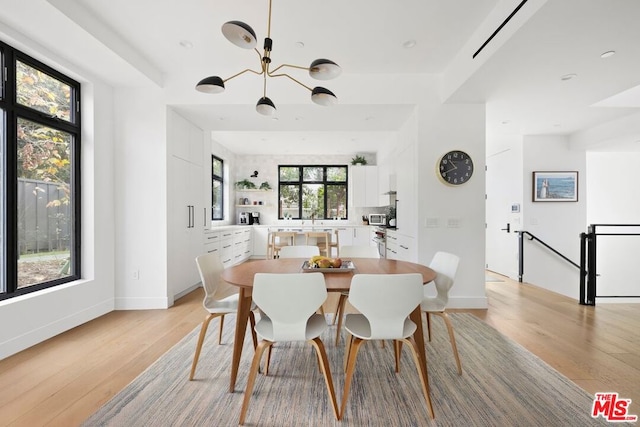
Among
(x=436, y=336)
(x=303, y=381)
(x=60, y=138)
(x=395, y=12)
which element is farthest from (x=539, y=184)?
(x=60, y=138)

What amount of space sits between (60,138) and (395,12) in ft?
11.1

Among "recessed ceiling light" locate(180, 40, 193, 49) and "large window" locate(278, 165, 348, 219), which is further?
"large window" locate(278, 165, 348, 219)

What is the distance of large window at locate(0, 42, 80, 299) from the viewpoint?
7.42ft

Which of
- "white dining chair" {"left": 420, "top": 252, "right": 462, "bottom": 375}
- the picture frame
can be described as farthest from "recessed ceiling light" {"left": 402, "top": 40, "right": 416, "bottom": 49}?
the picture frame

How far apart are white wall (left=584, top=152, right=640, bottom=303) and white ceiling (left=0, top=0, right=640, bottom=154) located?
6.03 feet

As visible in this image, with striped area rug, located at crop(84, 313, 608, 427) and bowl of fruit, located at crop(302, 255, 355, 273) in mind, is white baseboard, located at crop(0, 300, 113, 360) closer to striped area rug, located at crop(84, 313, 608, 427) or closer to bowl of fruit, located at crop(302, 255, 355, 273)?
striped area rug, located at crop(84, 313, 608, 427)

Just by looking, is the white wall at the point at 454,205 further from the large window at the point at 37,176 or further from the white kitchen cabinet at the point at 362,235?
the large window at the point at 37,176

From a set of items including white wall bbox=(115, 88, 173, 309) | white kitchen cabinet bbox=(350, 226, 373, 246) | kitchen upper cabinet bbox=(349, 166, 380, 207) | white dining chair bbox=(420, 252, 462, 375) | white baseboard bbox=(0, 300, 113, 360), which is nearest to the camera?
white dining chair bbox=(420, 252, 462, 375)

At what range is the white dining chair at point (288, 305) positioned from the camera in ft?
4.75

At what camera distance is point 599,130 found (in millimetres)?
4289

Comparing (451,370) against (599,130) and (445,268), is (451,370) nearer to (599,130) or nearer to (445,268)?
(445,268)

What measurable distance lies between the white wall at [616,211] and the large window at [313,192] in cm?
514

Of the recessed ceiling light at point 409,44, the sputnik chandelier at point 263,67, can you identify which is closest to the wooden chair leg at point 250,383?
the sputnik chandelier at point 263,67
